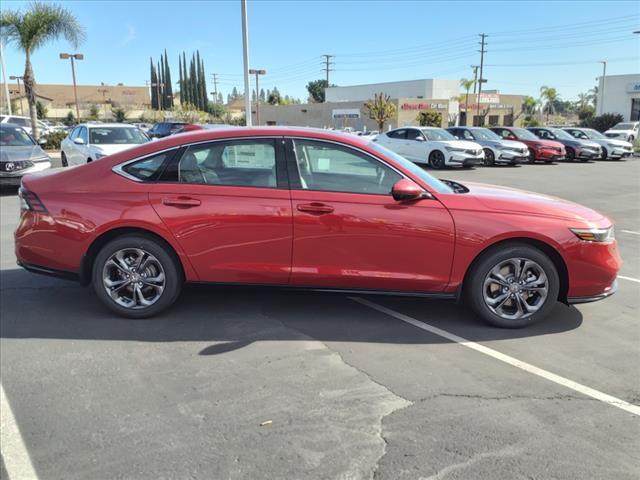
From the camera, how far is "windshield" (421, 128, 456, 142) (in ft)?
65.3

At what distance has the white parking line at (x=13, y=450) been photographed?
2.65 m

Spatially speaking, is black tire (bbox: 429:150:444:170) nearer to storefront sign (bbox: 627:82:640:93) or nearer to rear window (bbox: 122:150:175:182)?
rear window (bbox: 122:150:175:182)

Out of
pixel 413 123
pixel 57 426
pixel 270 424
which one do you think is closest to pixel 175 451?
pixel 270 424

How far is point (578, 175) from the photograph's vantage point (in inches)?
709

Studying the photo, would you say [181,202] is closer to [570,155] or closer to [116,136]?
[116,136]

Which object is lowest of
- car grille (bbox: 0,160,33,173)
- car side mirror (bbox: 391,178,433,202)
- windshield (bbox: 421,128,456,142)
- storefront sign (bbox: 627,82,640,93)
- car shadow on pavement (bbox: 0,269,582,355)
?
car shadow on pavement (bbox: 0,269,582,355)

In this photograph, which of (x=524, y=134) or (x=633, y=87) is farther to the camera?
(x=633, y=87)

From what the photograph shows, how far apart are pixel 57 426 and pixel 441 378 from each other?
7.85 ft

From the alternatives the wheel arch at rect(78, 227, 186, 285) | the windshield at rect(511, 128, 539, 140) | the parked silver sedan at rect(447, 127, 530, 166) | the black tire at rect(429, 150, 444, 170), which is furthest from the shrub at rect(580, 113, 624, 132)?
the wheel arch at rect(78, 227, 186, 285)

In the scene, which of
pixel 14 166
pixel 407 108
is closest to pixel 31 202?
pixel 14 166

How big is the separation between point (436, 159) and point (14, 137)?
13537 mm

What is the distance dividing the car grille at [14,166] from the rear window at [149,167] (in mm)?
8855

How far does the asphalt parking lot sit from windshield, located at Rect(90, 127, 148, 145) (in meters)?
9.13

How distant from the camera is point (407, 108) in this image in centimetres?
6028
